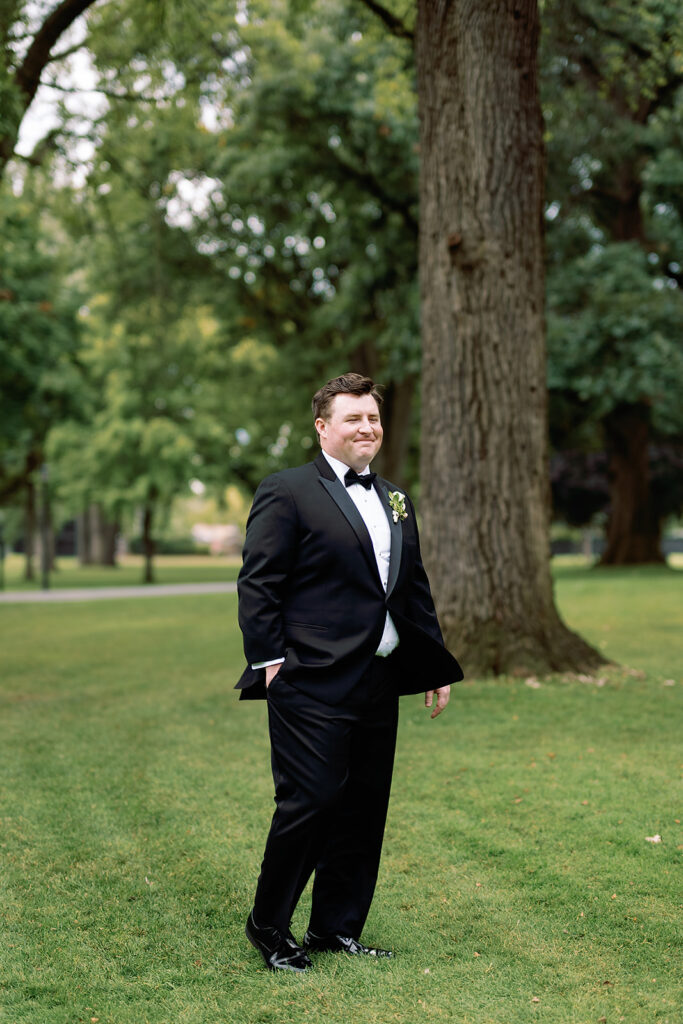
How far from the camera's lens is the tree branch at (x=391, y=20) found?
11148 millimetres

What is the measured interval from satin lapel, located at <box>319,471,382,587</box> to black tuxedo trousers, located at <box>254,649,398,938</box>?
1.32ft

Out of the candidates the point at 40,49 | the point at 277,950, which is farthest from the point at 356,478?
the point at 40,49

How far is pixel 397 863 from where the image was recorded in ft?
16.2

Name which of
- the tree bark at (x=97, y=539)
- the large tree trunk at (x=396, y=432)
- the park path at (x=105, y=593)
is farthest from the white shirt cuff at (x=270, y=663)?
the tree bark at (x=97, y=539)

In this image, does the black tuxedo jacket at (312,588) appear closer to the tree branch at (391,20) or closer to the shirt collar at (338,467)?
the shirt collar at (338,467)

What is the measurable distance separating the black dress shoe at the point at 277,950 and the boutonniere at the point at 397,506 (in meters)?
1.64

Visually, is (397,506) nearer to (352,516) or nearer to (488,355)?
(352,516)

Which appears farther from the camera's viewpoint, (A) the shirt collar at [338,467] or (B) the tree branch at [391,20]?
(B) the tree branch at [391,20]

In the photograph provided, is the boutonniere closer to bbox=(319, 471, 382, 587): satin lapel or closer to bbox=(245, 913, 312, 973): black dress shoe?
bbox=(319, 471, 382, 587): satin lapel

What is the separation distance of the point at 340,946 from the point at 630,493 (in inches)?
1002

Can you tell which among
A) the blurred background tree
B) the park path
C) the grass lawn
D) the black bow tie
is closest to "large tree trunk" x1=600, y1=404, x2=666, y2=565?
the blurred background tree

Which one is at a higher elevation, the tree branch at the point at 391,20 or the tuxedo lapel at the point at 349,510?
the tree branch at the point at 391,20

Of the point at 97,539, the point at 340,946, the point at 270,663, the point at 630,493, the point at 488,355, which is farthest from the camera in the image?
the point at 97,539

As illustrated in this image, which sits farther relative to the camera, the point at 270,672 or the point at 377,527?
the point at 377,527
